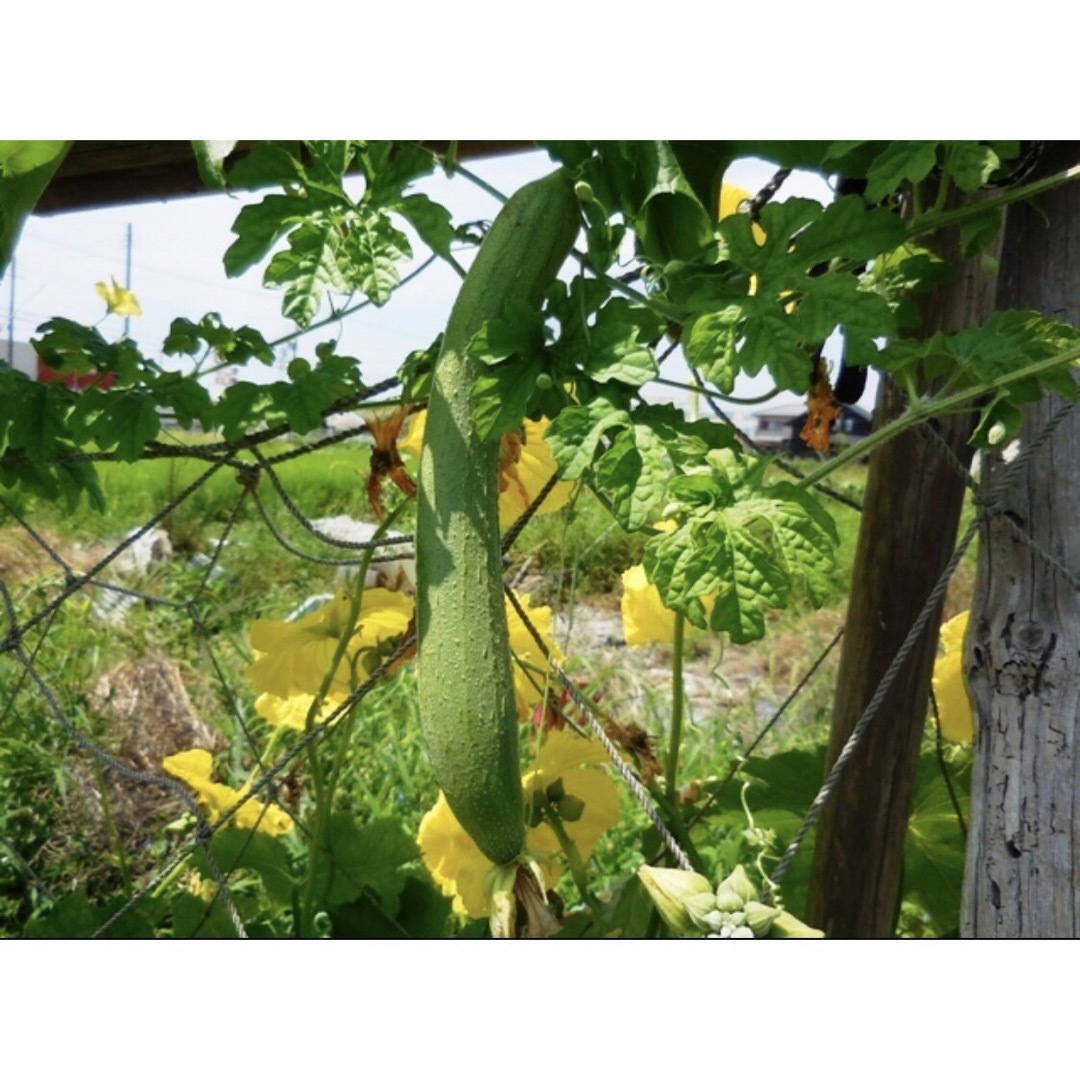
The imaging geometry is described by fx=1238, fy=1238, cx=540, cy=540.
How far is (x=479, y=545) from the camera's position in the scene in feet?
2.41

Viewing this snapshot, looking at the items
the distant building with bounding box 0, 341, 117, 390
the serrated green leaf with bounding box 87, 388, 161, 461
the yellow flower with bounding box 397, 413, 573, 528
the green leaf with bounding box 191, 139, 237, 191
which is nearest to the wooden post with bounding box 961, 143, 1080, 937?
the yellow flower with bounding box 397, 413, 573, 528

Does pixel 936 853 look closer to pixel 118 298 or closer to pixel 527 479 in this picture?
pixel 527 479

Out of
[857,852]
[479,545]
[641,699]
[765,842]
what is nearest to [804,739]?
[641,699]

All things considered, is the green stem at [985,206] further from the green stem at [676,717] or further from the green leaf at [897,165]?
the green stem at [676,717]

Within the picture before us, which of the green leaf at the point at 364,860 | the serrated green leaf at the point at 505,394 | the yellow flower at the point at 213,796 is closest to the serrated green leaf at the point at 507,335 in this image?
the serrated green leaf at the point at 505,394

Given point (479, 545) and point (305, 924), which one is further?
point (305, 924)

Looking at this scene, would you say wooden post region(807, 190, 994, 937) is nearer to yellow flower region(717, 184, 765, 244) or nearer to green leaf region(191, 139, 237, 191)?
yellow flower region(717, 184, 765, 244)

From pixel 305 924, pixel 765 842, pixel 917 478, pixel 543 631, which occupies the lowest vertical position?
pixel 305 924

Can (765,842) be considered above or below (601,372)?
below

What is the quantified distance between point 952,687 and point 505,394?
0.71 meters

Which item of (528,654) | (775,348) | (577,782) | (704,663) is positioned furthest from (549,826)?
(704,663)

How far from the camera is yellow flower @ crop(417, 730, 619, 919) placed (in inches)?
41.4

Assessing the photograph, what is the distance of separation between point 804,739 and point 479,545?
1.78 meters
